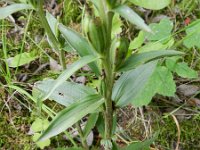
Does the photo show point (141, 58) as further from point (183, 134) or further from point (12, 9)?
point (183, 134)

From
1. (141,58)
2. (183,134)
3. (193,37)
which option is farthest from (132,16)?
(183,134)

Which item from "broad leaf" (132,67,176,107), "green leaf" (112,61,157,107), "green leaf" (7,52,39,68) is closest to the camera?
"green leaf" (112,61,157,107)

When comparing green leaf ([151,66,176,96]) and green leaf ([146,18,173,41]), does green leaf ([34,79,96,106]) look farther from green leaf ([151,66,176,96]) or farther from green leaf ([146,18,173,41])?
green leaf ([146,18,173,41])

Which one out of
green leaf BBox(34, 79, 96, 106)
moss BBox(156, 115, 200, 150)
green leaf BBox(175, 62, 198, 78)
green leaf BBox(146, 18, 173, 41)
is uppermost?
green leaf BBox(146, 18, 173, 41)

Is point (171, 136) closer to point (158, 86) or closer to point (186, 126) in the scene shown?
point (186, 126)

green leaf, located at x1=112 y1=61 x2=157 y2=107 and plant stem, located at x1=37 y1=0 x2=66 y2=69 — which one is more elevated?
plant stem, located at x1=37 y1=0 x2=66 y2=69

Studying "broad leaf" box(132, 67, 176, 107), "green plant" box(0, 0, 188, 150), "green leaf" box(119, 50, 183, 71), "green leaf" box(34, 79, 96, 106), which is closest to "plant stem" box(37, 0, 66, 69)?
"green plant" box(0, 0, 188, 150)

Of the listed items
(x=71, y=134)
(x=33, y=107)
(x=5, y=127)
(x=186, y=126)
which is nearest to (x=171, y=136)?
(x=186, y=126)
